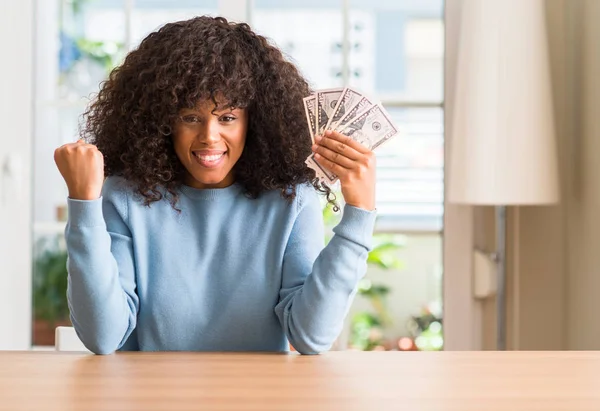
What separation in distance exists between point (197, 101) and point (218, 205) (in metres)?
0.22

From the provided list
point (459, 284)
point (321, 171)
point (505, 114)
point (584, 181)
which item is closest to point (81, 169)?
point (321, 171)

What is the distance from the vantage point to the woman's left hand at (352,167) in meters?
1.56

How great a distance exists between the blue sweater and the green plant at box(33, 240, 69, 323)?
1694 mm

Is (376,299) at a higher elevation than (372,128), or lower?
lower

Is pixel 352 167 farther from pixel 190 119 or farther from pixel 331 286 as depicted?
pixel 190 119

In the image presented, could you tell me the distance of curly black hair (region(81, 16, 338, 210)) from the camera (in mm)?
1640

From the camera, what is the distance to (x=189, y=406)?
1.14 m

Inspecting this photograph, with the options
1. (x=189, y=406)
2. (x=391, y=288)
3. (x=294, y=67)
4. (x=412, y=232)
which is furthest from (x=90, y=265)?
(x=391, y=288)

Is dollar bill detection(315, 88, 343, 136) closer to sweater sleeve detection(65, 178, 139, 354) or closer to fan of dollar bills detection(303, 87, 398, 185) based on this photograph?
fan of dollar bills detection(303, 87, 398, 185)

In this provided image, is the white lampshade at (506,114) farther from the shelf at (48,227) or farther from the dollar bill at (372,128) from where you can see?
the shelf at (48,227)

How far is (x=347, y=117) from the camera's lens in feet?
5.70

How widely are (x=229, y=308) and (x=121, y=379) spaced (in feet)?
1.37

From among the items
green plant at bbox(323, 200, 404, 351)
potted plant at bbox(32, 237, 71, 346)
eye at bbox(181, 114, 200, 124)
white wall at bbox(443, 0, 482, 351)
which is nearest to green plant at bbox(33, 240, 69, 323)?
potted plant at bbox(32, 237, 71, 346)

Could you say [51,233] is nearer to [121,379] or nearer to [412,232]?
[412,232]
